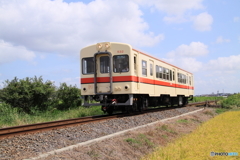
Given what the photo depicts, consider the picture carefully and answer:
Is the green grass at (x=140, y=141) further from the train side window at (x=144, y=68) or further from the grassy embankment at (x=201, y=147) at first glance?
the train side window at (x=144, y=68)

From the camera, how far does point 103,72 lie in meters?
12.3

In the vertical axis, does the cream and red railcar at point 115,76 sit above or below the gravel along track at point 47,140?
above

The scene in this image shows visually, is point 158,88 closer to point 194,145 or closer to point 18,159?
Result: point 194,145

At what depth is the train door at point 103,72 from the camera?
39.4ft

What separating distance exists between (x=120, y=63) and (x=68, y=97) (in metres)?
7.94

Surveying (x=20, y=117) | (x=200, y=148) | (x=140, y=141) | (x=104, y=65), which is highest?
(x=104, y=65)

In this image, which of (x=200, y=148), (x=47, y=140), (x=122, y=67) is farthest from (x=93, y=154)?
(x=122, y=67)

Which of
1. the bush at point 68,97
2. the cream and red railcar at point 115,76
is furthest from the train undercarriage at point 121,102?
the bush at point 68,97

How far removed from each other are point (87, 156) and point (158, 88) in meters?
10.0

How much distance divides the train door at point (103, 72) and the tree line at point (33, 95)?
17.7 ft

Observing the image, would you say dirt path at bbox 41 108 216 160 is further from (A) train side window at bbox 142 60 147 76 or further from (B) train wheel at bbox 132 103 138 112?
(A) train side window at bbox 142 60 147 76

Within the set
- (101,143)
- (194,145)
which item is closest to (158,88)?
(194,145)

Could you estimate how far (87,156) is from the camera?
5.30m

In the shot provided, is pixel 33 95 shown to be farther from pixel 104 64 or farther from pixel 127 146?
pixel 127 146
